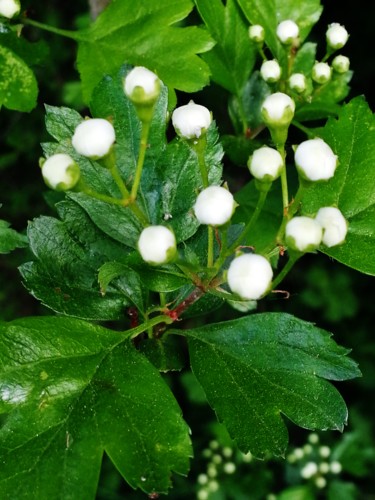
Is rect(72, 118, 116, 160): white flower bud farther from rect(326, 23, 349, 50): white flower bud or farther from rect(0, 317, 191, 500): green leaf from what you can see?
rect(326, 23, 349, 50): white flower bud

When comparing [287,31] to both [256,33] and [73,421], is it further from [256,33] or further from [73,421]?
[73,421]

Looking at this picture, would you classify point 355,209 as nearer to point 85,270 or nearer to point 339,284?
point 85,270

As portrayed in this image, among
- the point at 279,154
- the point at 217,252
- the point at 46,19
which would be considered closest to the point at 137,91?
the point at 279,154

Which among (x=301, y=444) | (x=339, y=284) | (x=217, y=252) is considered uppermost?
(x=217, y=252)

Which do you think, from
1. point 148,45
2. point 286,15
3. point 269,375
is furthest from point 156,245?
point 286,15

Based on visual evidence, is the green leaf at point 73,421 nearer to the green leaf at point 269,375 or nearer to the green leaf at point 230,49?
the green leaf at point 269,375

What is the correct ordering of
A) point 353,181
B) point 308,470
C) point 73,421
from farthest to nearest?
point 308,470 → point 353,181 → point 73,421

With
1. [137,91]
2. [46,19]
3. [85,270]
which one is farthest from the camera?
[46,19]

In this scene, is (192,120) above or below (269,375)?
above
